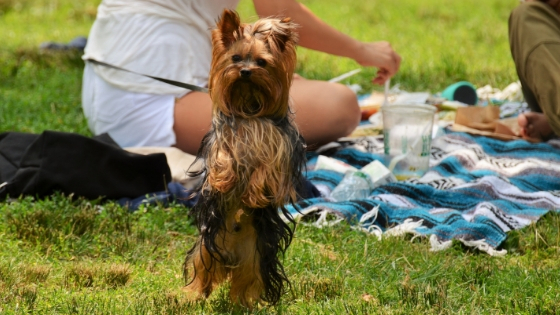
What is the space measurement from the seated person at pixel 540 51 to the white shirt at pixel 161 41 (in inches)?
71.0

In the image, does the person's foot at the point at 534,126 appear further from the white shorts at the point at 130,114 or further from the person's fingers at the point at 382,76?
the white shorts at the point at 130,114

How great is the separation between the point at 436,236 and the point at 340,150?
4.52 feet

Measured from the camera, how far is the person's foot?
201 inches

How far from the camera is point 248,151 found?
235 cm

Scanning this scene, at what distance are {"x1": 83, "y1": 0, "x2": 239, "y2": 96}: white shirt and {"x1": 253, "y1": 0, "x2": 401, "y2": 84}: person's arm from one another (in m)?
0.34

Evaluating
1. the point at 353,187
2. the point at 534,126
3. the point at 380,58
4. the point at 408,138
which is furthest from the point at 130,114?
the point at 534,126

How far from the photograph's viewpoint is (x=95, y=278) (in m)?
3.07

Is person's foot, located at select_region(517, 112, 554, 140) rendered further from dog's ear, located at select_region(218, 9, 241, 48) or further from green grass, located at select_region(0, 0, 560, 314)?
dog's ear, located at select_region(218, 9, 241, 48)

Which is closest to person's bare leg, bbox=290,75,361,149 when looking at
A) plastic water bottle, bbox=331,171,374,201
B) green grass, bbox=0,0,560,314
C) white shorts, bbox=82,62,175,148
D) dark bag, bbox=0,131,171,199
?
plastic water bottle, bbox=331,171,374,201

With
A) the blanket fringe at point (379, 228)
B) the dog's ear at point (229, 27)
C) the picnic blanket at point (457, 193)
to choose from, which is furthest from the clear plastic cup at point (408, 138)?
the dog's ear at point (229, 27)

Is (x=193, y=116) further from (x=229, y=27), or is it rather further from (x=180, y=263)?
(x=229, y=27)

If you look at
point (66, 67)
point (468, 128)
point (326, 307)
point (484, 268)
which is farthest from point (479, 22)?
point (326, 307)

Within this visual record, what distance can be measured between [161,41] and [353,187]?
136 centimetres

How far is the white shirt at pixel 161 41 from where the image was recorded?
4.37m
